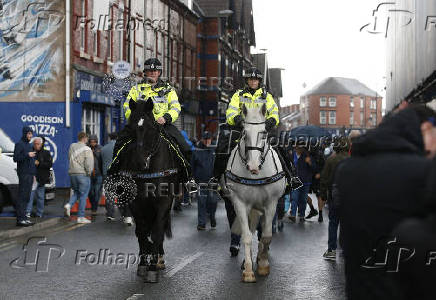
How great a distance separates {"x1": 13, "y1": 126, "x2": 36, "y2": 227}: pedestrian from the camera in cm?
1337

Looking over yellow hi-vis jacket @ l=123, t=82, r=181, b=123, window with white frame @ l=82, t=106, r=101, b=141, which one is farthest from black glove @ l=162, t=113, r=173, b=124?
window with white frame @ l=82, t=106, r=101, b=141

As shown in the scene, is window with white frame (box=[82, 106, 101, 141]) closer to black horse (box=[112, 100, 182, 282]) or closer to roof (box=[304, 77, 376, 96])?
black horse (box=[112, 100, 182, 282])

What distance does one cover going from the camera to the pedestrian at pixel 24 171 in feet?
43.9

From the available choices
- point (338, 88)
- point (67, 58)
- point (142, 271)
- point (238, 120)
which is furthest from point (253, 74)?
point (338, 88)

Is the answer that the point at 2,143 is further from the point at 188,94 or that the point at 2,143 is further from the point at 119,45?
the point at 188,94

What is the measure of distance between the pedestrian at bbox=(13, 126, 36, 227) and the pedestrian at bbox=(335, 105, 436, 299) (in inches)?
416

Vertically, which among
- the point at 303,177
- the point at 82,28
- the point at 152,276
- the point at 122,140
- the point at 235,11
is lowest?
the point at 152,276

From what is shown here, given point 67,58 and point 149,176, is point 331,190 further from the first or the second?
point 67,58

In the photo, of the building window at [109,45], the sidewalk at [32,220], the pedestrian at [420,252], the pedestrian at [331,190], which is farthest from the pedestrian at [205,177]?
the building window at [109,45]

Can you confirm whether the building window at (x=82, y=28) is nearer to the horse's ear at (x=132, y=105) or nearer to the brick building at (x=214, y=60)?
the brick building at (x=214, y=60)

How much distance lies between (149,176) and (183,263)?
1.83 metres

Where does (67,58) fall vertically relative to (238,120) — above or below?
above

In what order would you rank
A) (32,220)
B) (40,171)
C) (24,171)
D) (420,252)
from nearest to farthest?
(420,252), (24,171), (32,220), (40,171)

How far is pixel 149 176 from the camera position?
8328 mm
